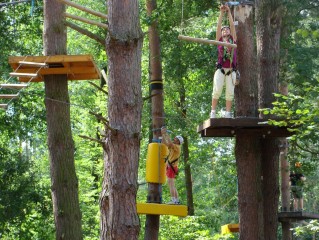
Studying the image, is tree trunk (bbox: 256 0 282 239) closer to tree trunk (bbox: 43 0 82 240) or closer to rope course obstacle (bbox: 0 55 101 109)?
rope course obstacle (bbox: 0 55 101 109)

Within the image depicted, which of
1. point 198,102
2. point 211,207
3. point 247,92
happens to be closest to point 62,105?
point 247,92

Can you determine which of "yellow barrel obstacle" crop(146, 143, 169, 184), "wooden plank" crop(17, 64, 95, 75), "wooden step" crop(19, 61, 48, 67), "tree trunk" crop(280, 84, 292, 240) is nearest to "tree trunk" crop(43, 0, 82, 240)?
"wooden plank" crop(17, 64, 95, 75)

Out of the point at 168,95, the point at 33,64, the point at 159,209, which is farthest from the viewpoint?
the point at 168,95

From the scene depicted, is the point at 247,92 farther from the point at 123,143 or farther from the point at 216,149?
the point at 216,149

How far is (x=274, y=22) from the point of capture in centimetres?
1376

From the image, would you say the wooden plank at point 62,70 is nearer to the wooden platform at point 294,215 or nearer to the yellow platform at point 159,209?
the yellow platform at point 159,209

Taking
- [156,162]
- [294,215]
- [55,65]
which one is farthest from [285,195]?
[55,65]

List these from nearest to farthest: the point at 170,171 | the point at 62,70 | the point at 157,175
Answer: the point at 62,70 → the point at 157,175 → the point at 170,171

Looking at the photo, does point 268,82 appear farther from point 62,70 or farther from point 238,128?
point 62,70

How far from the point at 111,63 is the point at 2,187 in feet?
34.1

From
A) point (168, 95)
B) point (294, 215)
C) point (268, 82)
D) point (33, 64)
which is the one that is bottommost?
point (294, 215)

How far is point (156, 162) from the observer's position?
14.0m

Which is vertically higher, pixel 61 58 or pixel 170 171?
pixel 61 58

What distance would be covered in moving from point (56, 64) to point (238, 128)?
2.94 meters
